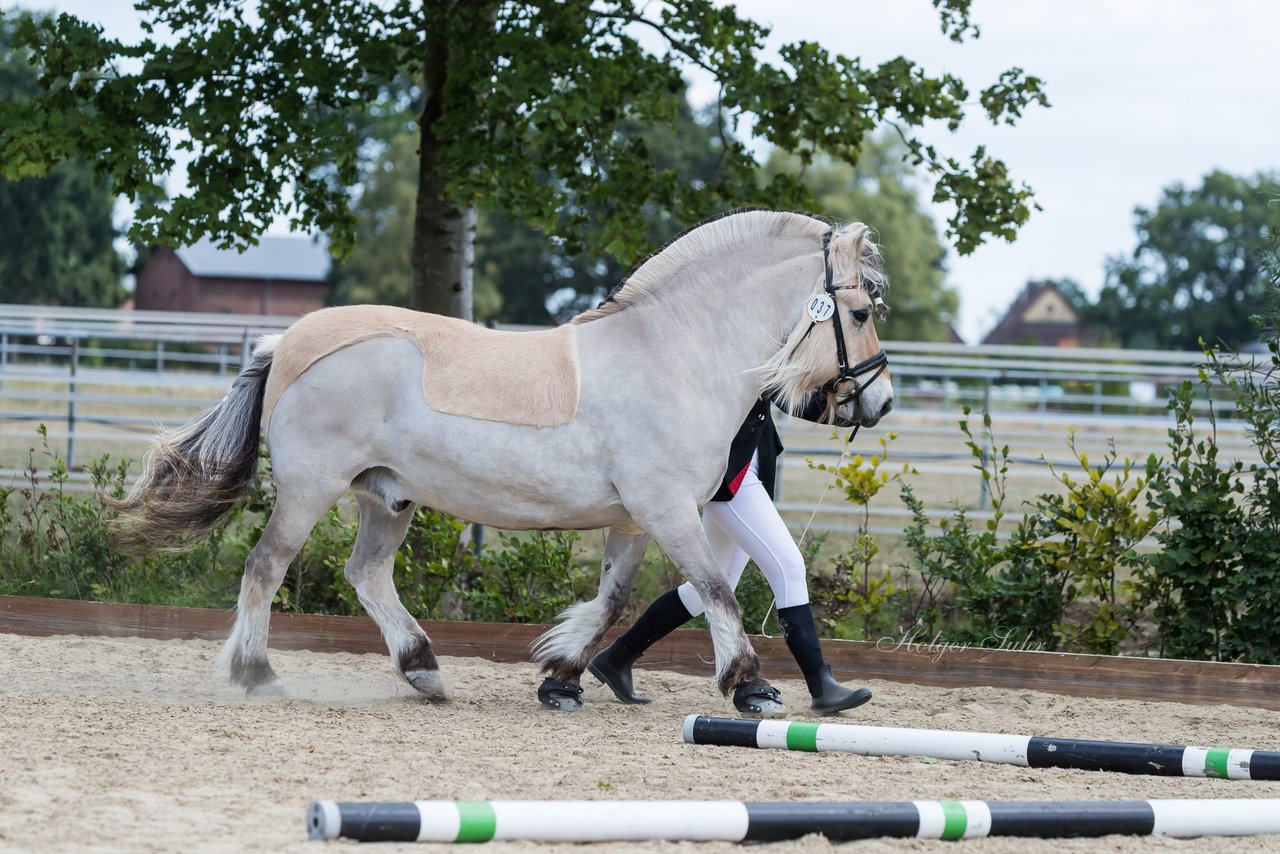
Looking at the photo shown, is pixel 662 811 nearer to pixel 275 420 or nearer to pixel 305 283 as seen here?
pixel 275 420

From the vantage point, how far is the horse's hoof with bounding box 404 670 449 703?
546 centimetres

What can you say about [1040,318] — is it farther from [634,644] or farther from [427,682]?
[427,682]

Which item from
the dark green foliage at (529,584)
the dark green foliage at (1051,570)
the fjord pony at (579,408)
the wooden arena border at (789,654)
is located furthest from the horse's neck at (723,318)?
the dark green foliage at (529,584)

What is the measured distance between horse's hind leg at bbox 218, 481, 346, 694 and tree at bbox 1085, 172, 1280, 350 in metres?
71.7

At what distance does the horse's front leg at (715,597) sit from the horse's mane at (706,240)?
0.99m

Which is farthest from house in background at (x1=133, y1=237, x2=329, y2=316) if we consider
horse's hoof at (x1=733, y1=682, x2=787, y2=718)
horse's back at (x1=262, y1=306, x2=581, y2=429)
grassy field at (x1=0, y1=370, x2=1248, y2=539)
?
horse's hoof at (x1=733, y1=682, x2=787, y2=718)

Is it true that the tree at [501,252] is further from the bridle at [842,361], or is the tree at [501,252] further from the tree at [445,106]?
the bridle at [842,361]

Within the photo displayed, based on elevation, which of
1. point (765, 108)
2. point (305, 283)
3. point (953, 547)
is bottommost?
point (953, 547)

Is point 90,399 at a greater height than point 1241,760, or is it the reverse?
point 90,399

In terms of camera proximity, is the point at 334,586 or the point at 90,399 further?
the point at 90,399

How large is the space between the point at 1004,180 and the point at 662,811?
552 cm

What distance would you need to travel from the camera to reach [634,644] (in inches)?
223

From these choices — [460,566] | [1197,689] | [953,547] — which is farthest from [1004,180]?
[460,566]

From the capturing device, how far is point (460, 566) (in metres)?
7.06
